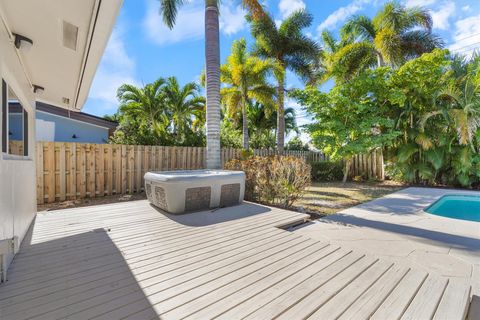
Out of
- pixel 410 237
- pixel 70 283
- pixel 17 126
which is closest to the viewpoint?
pixel 70 283

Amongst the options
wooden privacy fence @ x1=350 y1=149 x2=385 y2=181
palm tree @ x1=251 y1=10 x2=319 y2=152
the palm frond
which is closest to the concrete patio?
wooden privacy fence @ x1=350 y1=149 x2=385 y2=181

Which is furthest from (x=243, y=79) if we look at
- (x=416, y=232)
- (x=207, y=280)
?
(x=207, y=280)

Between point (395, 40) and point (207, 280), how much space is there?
14.6m

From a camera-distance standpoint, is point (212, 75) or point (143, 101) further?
point (143, 101)

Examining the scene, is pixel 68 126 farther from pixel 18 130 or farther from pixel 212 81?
pixel 18 130

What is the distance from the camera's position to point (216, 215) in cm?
449

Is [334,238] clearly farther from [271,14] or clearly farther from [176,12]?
[271,14]

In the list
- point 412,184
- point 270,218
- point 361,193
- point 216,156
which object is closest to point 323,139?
point 361,193

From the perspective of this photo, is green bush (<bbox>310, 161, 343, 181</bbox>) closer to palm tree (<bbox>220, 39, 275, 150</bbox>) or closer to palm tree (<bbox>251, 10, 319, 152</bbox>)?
palm tree (<bbox>251, 10, 319, 152</bbox>)

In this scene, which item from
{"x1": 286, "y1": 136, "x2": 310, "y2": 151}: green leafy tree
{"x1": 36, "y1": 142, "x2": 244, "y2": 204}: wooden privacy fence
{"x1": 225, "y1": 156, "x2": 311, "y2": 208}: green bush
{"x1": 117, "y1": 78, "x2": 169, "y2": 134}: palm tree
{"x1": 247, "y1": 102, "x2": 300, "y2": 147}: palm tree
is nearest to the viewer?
{"x1": 225, "y1": 156, "x2": 311, "y2": 208}: green bush

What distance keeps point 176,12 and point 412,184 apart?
11953mm

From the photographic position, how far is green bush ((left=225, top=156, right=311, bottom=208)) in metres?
5.64

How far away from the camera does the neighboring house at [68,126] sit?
35.6 ft

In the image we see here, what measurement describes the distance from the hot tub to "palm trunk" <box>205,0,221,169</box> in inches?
87.2
